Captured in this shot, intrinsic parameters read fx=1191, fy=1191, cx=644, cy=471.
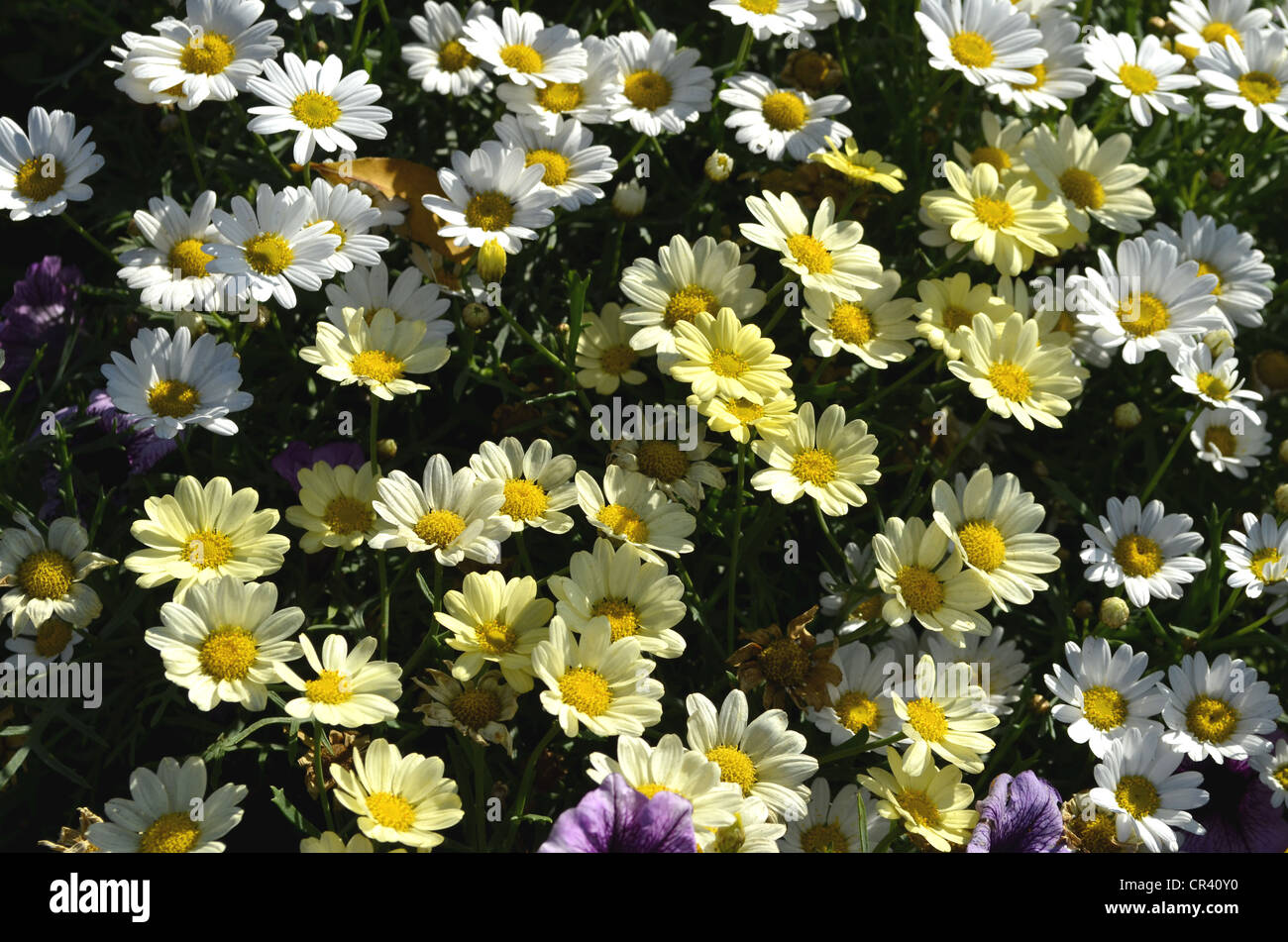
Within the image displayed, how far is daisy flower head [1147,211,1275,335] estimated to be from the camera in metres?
2.95

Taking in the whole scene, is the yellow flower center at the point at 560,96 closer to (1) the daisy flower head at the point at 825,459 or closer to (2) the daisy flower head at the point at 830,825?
(1) the daisy flower head at the point at 825,459

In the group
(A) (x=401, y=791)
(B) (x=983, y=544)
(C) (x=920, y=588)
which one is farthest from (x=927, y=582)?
(A) (x=401, y=791)

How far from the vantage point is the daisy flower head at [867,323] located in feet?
8.50

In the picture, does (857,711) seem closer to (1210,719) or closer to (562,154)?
(1210,719)

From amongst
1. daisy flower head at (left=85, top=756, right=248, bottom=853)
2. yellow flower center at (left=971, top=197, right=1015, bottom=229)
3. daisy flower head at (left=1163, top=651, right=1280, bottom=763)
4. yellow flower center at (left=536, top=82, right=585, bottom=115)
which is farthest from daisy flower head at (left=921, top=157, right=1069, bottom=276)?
daisy flower head at (left=85, top=756, right=248, bottom=853)

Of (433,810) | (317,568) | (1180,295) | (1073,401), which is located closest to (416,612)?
(317,568)

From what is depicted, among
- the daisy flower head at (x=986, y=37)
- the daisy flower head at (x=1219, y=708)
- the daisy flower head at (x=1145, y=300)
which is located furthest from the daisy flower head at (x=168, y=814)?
the daisy flower head at (x=986, y=37)

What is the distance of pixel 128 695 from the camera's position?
7.97ft

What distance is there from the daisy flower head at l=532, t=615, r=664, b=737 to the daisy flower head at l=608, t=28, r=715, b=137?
1.32 meters

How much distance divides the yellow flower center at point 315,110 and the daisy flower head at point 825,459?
1.20m

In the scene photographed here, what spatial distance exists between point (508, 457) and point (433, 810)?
2.34ft

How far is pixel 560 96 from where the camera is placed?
2838 millimetres

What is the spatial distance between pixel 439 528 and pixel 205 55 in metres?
1.26
